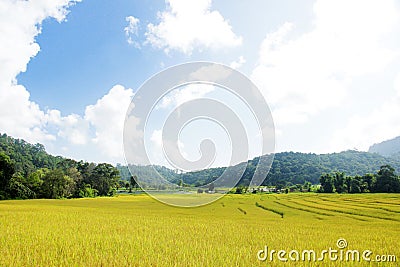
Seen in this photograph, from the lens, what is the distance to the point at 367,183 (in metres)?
56.6

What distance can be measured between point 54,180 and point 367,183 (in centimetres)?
5535

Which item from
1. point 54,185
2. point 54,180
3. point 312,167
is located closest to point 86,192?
point 54,185

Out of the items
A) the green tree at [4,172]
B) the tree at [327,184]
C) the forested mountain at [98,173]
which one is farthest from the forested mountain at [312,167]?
the green tree at [4,172]

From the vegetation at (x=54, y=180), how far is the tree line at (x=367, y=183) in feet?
151

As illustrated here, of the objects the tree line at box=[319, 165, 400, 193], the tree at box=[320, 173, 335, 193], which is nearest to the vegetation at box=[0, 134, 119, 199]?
the tree at box=[320, 173, 335, 193]

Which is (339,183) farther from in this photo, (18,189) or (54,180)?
(18,189)

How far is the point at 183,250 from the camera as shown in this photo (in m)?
7.07

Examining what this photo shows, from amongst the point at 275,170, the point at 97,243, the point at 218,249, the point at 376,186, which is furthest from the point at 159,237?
the point at 275,170

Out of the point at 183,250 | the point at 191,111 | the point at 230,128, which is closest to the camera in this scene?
the point at 183,250

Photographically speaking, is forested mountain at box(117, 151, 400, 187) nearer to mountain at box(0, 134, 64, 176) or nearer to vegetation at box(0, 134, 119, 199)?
mountain at box(0, 134, 64, 176)

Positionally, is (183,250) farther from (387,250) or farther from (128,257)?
(387,250)

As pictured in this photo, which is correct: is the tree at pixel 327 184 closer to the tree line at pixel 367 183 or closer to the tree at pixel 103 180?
the tree line at pixel 367 183


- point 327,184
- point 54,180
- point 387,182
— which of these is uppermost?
point 387,182

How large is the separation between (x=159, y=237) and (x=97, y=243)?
2057 millimetres
